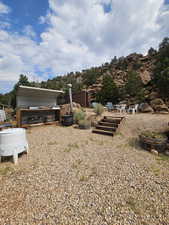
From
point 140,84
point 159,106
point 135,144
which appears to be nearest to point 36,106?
point 135,144

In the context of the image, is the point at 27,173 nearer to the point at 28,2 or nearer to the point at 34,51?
the point at 28,2

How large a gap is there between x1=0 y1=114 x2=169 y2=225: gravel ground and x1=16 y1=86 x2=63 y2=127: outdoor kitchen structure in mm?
4190

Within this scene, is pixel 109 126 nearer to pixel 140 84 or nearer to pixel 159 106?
pixel 159 106

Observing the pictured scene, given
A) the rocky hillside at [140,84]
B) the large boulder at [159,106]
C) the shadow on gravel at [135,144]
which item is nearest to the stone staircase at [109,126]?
the shadow on gravel at [135,144]

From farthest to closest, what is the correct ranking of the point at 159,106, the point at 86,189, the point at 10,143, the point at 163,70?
the point at 163,70, the point at 159,106, the point at 10,143, the point at 86,189

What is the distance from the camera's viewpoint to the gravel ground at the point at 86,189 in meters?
1.32

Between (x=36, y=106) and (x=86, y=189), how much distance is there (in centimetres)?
649

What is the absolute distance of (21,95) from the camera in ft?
21.6

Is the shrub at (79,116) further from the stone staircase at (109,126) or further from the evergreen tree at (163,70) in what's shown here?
the evergreen tree at (163,70)

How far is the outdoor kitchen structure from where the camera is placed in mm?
6402

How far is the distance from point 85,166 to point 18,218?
1421mm

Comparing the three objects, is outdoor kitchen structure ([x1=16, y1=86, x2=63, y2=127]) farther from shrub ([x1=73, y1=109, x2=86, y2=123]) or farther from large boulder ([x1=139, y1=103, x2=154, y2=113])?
large boulder ([x1=139, y1=103, x2=154, y2=113])

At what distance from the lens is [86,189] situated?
5.82ft

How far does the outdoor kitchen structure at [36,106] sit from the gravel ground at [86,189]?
4190 mm
